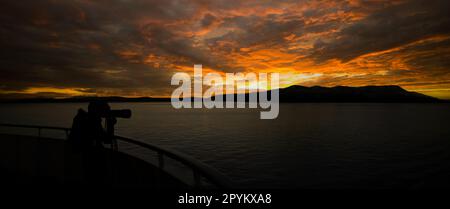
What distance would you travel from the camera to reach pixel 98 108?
4273 mm

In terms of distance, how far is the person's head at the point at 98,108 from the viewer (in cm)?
420

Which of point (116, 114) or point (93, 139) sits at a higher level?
point (116, 114)

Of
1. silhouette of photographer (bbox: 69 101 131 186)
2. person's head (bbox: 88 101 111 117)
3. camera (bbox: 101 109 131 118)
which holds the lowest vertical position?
silhouette of photographer (bbox: 69 101 131 186)

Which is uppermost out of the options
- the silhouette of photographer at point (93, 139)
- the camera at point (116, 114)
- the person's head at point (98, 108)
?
the person's head at point (98, 108)

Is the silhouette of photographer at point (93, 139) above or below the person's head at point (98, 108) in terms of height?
below

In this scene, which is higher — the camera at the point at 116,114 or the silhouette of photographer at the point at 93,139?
the camera at the point at 116,114

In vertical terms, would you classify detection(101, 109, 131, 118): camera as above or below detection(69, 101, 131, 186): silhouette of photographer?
above

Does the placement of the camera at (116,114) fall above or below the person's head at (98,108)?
below

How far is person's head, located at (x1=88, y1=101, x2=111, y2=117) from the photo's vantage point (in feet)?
13.8

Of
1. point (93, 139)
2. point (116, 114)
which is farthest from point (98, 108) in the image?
point (93, 139)

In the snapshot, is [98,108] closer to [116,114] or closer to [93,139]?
[116,114]

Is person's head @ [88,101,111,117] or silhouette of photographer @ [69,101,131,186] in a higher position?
person's head @ [88,101,111,117]
